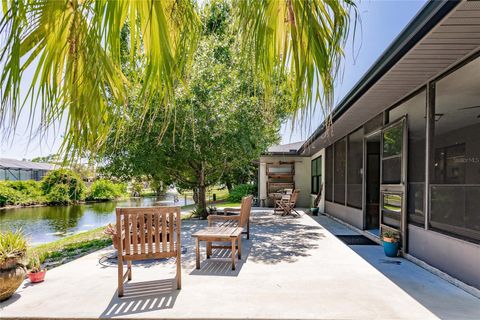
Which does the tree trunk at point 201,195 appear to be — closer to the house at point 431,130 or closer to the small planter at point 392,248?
the house at point 431,130

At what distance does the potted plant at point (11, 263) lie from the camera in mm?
3682

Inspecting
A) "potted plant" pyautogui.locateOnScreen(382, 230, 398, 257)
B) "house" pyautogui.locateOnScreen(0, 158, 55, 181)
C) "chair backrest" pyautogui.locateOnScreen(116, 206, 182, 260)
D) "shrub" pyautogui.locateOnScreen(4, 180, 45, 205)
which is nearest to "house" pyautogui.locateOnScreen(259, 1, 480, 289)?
"potted plant" pyautogui.locateOnScreen(382, 230, 398, 257)

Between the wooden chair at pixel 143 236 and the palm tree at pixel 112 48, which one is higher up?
the palm tree at pixel 112 48

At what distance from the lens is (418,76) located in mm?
4859

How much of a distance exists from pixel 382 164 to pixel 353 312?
14.6ft

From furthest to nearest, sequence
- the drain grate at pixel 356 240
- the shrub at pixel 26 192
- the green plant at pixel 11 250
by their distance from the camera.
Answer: the shrub at pixel 26 192
the drain grate at pixel 356 240
the green plant at pixel 11 250

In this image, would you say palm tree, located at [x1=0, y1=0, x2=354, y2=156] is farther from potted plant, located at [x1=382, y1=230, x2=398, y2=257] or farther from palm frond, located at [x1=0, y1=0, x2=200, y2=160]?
potted plant, located at [x1=382, y1=230, x2=398, y2=257]

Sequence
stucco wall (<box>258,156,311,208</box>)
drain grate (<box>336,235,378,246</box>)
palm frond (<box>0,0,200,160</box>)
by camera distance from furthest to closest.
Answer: stucco wall (<box>258,156,311,208</box>)
drain grate (<box>336,235,378,246</box>)
palm frond (<box>0,0,200,160</box>)

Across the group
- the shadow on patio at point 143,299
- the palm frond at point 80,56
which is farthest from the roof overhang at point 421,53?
the shadow on patio at point 143,299

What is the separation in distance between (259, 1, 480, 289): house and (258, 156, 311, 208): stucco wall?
841 centimetres

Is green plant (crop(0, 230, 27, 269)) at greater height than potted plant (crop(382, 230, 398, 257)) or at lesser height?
greater

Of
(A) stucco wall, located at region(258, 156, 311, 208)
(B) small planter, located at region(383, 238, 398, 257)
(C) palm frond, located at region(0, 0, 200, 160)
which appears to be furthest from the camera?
(A) stucco wall, located at region(258, 156, 311, 208)

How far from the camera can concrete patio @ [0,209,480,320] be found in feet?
11.1

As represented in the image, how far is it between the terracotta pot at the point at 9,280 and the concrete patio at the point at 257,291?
0.10m
